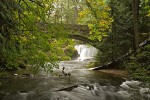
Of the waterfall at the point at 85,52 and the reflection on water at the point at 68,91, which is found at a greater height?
the waterfall at the point at 85,52

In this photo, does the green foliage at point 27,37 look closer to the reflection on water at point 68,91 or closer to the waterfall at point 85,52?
the reflection on water at point 68,91

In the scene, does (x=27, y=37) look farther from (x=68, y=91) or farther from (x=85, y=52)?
(x=85, y=52)

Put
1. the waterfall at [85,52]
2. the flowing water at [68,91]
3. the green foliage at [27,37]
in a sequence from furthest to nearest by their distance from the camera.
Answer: the waterfall at [85,52]
the flowing water at [68,91]
the green foliage at [27,37]

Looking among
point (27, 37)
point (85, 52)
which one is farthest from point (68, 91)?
point (85, 52)

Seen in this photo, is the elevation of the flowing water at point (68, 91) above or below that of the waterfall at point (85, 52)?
below

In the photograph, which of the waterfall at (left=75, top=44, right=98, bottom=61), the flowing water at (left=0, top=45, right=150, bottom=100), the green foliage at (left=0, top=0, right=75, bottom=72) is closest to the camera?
the green foliage at (left=0, top=0, right=75, bottom=72)

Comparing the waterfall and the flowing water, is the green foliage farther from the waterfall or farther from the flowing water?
the waterfall

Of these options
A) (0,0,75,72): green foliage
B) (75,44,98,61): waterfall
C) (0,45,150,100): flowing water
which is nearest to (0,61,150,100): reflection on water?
(0,45,150,100): flowing water

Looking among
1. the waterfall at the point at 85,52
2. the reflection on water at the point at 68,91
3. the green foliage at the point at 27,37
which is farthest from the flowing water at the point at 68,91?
the waterfall at the point at 85,52

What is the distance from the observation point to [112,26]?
14.9 metres

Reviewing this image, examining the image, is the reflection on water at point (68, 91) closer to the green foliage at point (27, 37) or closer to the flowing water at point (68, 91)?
the flowing water at point (68, 91)

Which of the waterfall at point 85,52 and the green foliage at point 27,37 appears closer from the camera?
the green foliage at point 27,37

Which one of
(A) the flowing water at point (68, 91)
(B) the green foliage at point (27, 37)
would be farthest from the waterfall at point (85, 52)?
(B) the green foliage at point (27, 37)

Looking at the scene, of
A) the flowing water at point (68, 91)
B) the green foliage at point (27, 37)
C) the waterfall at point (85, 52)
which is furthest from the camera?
the waterfall at point (85, 52)
